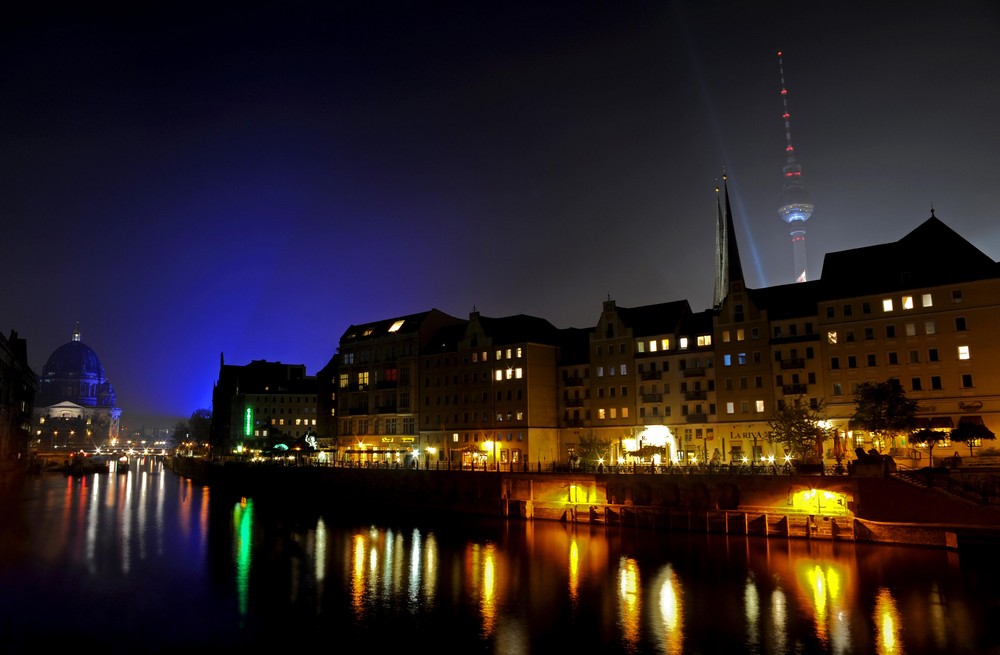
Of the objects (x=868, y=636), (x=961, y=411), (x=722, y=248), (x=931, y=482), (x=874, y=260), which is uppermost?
(x=722, y=248)

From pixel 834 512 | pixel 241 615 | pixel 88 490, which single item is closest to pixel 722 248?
pixel 834 512

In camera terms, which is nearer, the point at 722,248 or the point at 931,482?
the point at 931,482

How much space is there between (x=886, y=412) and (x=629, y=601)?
3453 cm

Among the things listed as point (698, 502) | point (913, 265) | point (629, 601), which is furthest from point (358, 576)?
point (913, 265)

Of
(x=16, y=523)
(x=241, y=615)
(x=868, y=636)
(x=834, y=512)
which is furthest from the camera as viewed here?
(x=16, y=523)

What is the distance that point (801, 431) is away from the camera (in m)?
73.1

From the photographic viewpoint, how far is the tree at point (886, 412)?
63969 mm

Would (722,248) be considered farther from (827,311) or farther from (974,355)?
(974,355)

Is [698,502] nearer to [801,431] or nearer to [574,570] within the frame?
[801,431]

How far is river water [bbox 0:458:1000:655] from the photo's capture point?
3759 cm

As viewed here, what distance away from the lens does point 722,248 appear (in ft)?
444

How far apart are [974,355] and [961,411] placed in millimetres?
5787

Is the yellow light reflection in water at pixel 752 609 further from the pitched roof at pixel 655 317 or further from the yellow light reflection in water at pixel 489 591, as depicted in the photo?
the pitched roof at pixel 655 317

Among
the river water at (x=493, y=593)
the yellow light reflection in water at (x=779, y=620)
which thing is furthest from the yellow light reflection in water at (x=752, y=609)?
the yellow light reflection in water at (x=779, y=620)
